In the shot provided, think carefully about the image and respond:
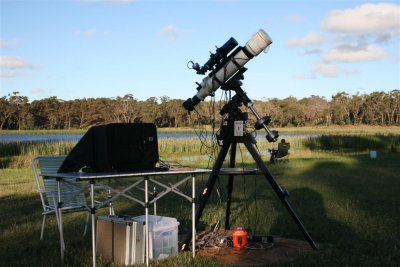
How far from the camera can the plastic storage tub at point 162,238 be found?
4.76m

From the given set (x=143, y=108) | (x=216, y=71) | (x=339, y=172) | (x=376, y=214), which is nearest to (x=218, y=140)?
(x=216, y=71)

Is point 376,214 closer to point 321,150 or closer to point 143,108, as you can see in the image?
point 321,150

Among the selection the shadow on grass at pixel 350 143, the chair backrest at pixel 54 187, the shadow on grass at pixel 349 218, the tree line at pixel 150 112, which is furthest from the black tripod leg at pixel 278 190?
the tree line at pixel 150 112

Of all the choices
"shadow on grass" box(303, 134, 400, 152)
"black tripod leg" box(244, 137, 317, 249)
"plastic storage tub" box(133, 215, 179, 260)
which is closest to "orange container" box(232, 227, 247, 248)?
"black tripod leg" box(244, 137, 317, 249)

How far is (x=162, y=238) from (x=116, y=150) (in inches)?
37.4

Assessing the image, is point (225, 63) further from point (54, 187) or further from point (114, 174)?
point (54, 187)

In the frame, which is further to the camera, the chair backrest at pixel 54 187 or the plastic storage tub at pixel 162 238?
the chair backrest at pixel 54 187

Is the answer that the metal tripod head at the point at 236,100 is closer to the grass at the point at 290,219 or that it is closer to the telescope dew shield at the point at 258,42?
the telescope dew shield at the point at 258,42

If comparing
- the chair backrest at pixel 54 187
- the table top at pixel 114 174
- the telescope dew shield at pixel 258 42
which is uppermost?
the telescope dew shield at pixel 258 42

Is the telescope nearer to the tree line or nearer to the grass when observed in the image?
the grass

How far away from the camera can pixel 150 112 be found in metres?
77.2

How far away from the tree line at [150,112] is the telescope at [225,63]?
2609 inches

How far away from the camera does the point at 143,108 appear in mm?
78438

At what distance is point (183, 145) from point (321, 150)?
7.08 meters
